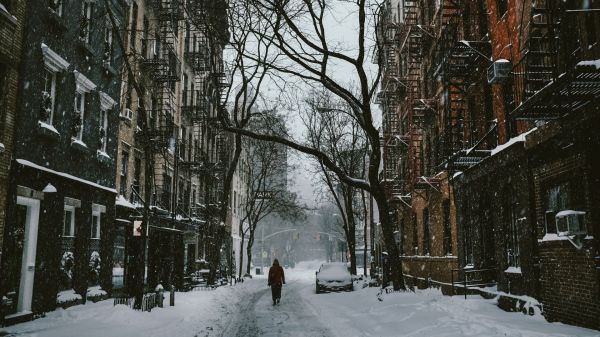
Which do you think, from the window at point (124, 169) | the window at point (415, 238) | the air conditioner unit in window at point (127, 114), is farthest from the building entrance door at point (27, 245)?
the window at point (415, 238)

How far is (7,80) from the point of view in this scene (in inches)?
481

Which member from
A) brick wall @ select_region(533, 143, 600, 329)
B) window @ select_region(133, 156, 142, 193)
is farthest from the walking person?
brick wall @ select_region(533, 143, 600, 329)

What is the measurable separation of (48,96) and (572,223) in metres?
13.7

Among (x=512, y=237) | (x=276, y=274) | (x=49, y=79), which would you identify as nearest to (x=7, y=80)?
(x=49, y=79)

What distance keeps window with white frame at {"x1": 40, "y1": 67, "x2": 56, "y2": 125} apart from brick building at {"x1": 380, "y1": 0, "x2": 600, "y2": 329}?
40.2 feet

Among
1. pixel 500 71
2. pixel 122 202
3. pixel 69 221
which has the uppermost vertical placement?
pixel 500 71

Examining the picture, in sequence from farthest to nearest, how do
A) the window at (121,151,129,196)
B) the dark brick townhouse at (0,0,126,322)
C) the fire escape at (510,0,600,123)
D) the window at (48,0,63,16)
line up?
the window at (121,151,129,196) < the window at (48,0,63,16) < the dark brick townhouse at (0,0,126,322) < the fire escape at (510,0,600,123)

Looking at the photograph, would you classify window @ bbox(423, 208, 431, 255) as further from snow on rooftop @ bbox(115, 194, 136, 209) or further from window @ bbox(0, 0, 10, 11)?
window @ bbox(0, 0, 10, 11)

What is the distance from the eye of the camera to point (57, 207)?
48.4 ft

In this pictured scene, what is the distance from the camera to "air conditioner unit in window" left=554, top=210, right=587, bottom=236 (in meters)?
9.55

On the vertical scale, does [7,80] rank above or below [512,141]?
above

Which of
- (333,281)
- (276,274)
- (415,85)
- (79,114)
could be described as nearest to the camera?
(79,114)

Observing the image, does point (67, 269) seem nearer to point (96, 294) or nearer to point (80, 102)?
point (96, 294)

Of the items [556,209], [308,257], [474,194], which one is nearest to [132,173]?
[474,194]
